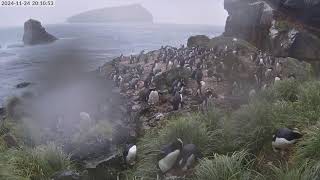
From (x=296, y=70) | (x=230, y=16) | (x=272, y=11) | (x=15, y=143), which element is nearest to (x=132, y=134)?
(x=15, y=143)

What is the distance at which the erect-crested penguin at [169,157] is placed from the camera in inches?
368

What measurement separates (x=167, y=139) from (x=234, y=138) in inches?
61.9

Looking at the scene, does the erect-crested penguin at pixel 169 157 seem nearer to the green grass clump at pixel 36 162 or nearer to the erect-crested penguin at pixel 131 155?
the erect-crested penguin at pixel 131 155

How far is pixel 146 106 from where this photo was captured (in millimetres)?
20391

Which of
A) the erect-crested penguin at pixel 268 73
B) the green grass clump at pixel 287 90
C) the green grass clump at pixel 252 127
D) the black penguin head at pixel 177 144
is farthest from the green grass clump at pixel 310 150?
the erect-crested penguin at pixel 268 73

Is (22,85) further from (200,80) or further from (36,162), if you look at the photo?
(36,162)

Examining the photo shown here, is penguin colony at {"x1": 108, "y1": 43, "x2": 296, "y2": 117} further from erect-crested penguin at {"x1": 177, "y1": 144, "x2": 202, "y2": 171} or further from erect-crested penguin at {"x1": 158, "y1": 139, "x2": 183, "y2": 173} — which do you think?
erect-crested penguin at {"x1": 158, "y1": 139, "x2": 183, "y2": 173}

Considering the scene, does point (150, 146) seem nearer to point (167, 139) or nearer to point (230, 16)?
point (167, 139)

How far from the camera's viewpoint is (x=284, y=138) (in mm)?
8672

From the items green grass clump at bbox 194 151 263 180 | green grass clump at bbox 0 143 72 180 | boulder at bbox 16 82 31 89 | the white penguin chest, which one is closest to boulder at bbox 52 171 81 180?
green grass clump at bbox 0 143 72 180

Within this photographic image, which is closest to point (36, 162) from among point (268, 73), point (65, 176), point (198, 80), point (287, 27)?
point (65, 176)

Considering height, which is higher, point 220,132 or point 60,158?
point 220,132

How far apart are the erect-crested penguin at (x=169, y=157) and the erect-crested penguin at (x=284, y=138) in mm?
2003

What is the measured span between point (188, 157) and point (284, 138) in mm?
2040
